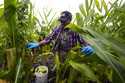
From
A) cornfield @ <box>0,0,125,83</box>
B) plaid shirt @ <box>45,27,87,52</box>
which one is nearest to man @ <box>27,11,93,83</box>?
plaid shirt @ <box>45,27,87,52</box>

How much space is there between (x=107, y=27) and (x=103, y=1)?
0.36 feet

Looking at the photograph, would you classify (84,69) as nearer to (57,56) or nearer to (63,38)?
(57,56)

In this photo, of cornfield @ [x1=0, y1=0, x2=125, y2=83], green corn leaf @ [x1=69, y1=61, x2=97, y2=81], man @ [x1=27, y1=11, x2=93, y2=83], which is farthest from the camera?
man @ [x1=27, y1=11, x2=93, y2=83]

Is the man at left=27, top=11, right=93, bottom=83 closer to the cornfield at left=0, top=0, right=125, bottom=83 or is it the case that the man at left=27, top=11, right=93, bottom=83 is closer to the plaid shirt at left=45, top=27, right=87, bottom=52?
the plaid shirt at left=45, top=27, right=87, bottom=52

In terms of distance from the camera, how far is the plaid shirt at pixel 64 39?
3.49ft

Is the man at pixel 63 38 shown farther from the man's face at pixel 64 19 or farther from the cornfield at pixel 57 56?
the cornfield at pixel 57 56

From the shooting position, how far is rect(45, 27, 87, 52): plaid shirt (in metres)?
1.06

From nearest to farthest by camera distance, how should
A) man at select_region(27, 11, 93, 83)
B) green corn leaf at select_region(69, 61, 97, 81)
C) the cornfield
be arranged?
green corn leaf at select_region(69, 61, 97, 81), the cornfield, man at select_region(27, 11, 93, 83)

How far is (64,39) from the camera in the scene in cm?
109

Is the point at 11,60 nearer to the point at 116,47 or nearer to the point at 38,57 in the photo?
the point at 38,57

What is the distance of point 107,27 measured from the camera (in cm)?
75

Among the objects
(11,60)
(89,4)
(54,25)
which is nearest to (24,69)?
(11,60)

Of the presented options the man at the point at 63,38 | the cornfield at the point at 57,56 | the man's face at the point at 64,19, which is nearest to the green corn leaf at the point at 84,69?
the cornfield at the point at 57,56

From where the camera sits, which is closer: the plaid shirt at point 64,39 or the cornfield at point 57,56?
the cornfield at point 57,56
